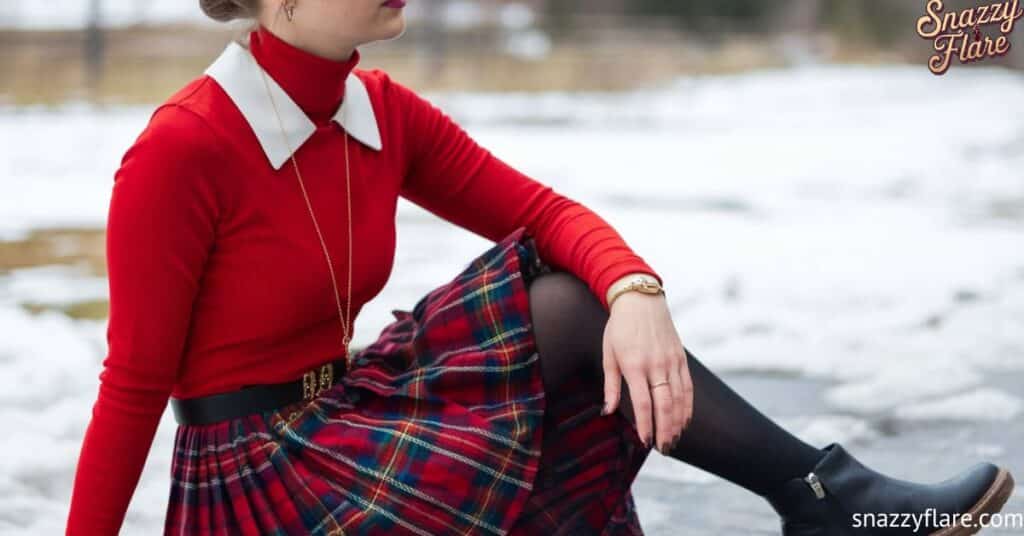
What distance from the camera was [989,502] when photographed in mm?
1625

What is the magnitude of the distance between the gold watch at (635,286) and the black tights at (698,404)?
0.04m

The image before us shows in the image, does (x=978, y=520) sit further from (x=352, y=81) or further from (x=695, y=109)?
(x=695, y=109)

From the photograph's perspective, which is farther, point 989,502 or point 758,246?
point 758,246

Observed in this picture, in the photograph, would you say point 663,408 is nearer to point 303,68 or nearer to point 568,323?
point 568,323

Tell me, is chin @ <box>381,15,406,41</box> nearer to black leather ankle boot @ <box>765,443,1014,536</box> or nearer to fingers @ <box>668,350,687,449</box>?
fingers @ <box>668,350,687,449</box>

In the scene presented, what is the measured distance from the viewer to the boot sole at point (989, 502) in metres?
1.61

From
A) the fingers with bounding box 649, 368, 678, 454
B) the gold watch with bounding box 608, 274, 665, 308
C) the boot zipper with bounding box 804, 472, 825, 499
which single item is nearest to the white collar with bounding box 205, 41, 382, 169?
the gold watch with bounding box 608, 274, 665, 308

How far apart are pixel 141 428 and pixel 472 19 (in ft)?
42.5

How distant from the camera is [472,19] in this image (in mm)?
14031

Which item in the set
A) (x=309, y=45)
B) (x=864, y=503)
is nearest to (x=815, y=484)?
(x=864, y=503)

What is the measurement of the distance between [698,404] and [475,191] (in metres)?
0.42

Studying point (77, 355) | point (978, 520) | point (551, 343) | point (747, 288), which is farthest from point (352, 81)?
point (747, 288)

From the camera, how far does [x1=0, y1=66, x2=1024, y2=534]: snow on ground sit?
Answer: 260 centimetres

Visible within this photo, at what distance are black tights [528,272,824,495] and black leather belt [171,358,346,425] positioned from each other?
274mm
